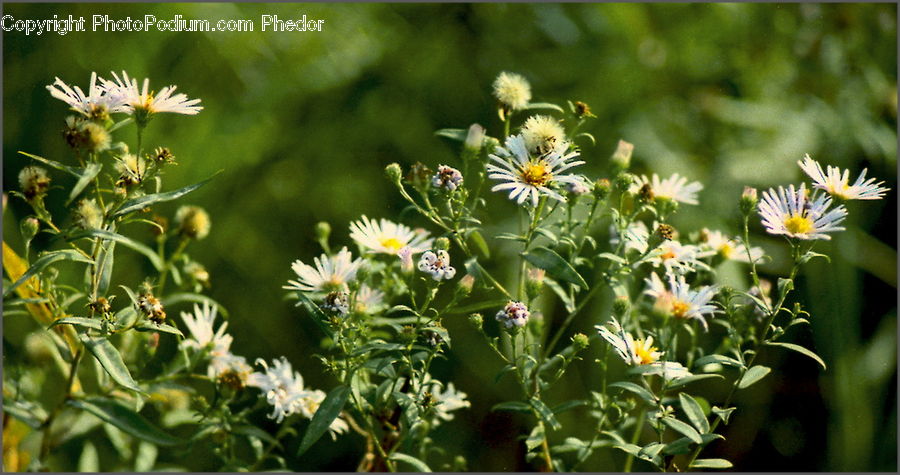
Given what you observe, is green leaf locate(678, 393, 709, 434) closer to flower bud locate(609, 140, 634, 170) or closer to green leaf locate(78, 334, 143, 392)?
flower bud locate(609, 140, 634, 170)

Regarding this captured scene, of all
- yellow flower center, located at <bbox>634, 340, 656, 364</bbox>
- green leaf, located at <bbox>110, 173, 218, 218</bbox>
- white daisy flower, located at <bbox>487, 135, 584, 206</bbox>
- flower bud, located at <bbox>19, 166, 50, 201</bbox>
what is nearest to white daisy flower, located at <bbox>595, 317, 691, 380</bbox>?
yellow flower center, located at <bbox>634, 340, 656, 364</bbox>

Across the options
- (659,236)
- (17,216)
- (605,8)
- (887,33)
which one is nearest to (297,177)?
(17,216)

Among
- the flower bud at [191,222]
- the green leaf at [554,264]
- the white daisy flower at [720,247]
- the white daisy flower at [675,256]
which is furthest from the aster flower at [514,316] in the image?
the flower bud at [191,222]

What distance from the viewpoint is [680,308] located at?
778mm

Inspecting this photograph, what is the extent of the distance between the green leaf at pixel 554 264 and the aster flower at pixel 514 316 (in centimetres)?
4

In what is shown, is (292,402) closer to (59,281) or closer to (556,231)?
(556,231)

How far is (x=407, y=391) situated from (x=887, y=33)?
58.7 inches

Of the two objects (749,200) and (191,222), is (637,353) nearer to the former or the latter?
(749,200)

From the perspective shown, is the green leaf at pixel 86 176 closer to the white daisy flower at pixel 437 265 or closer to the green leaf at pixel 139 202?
the green leaf at pixel 139 202

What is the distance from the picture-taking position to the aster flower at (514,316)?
0.75 metres

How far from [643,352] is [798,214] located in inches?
7.2

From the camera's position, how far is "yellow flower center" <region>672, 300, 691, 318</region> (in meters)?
0.77

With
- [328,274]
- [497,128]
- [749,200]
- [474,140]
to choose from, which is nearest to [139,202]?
[328,274]

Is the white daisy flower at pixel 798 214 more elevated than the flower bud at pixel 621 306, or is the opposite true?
the white daisy flower at pixel 798 214
